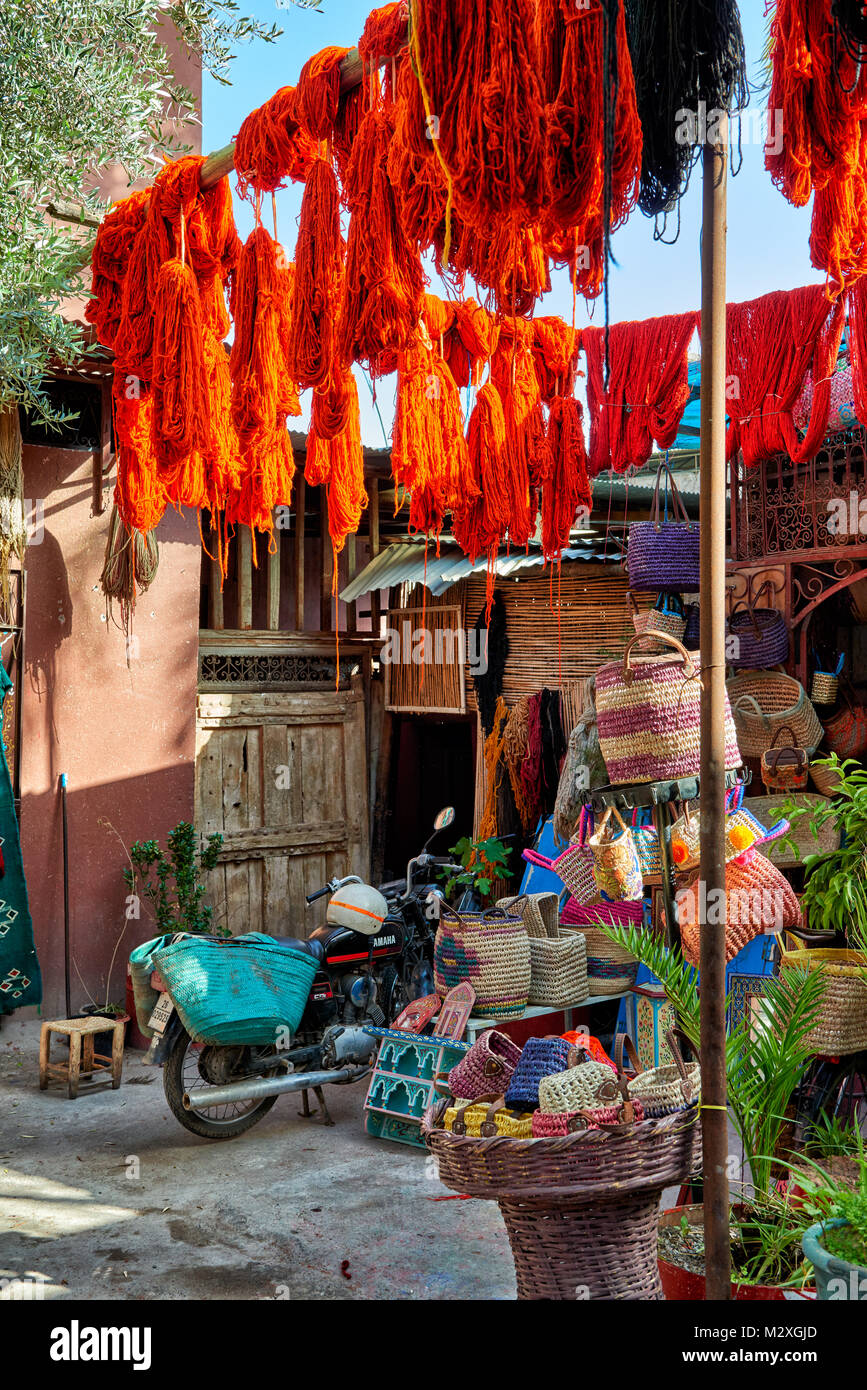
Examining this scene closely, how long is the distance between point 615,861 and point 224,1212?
228cm

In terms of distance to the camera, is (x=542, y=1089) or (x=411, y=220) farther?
(x=411, y=220)

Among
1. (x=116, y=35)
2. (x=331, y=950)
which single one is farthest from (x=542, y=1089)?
(x=116, y=35)

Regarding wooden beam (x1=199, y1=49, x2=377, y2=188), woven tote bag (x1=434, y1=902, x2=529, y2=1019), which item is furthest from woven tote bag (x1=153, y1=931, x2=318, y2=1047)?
wooden beam (x1=199, y1=49, x2=377, y2=188)

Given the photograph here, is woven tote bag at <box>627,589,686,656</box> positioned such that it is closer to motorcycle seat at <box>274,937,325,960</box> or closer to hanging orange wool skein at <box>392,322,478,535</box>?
hanging orange wool skein at <box>392,322,478,535</box>

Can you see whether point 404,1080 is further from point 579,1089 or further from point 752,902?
point 579,1089

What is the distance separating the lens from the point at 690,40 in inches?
97.2

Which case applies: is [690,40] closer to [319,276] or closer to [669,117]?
[669,117]

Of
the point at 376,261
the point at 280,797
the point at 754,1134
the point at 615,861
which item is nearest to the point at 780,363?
the point at 615,861

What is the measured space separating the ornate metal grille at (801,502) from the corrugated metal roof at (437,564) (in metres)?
1.23

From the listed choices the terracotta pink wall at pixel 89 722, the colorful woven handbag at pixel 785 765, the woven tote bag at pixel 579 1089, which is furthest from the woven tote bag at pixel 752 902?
the terracotta pink wall at pixel 89 722

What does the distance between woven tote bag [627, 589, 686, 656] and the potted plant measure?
3201 mm

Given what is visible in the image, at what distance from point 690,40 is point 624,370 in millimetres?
3931

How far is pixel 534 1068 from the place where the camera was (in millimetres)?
3457

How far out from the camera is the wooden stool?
6.51m
